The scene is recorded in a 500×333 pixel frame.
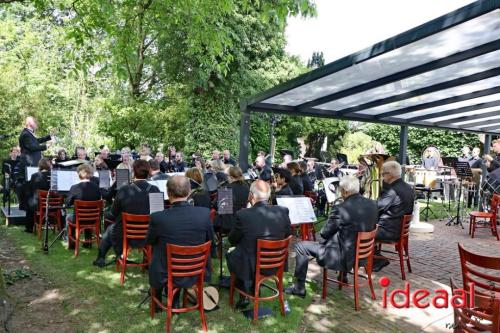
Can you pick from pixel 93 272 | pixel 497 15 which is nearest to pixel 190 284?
pixel 93 272

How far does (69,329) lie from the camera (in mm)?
3852

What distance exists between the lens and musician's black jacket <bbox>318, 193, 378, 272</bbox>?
4.54 meters

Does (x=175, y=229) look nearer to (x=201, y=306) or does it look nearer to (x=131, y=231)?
(x=201, y=306)

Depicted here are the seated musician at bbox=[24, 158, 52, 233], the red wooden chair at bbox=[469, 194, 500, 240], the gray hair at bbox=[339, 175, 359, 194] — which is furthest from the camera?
the red wooden chair at bbox=[469, 194, 500, 240]

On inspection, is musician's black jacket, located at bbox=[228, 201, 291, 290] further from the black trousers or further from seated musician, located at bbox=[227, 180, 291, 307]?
the black trousers

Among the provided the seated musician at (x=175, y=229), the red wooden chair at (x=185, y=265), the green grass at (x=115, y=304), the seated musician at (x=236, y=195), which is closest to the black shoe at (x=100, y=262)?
the green grass at (x=115, y=304)

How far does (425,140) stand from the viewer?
78.6ft

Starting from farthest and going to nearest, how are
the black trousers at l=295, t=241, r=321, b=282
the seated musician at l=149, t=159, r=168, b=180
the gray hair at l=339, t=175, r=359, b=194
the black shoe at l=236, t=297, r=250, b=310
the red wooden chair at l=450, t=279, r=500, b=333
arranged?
the seated musician at l=149, t=159, r=168, b=180 → the black trousers at l=295, t=241, r=321, b=282 → the gray hair at l=339, t=175, r=359, b=194 → the black shoe at l=236, t=297, r=250, b=310 → the red wooden chair at l=450, t=279, r=500, b=333

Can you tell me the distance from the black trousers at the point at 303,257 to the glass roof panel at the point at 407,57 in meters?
3.24

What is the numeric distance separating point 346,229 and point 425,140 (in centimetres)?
2192

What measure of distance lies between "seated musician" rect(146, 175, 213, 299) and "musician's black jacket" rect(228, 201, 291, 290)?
1.23 feet

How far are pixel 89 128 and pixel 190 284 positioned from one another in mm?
15458

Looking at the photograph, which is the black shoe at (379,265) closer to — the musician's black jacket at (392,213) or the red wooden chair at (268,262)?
the musician's black jacket at (392,213)

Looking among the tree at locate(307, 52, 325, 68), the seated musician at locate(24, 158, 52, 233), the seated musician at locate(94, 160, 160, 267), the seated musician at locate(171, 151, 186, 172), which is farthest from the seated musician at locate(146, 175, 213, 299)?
the tree at locate(307, 52, 325, 68)
